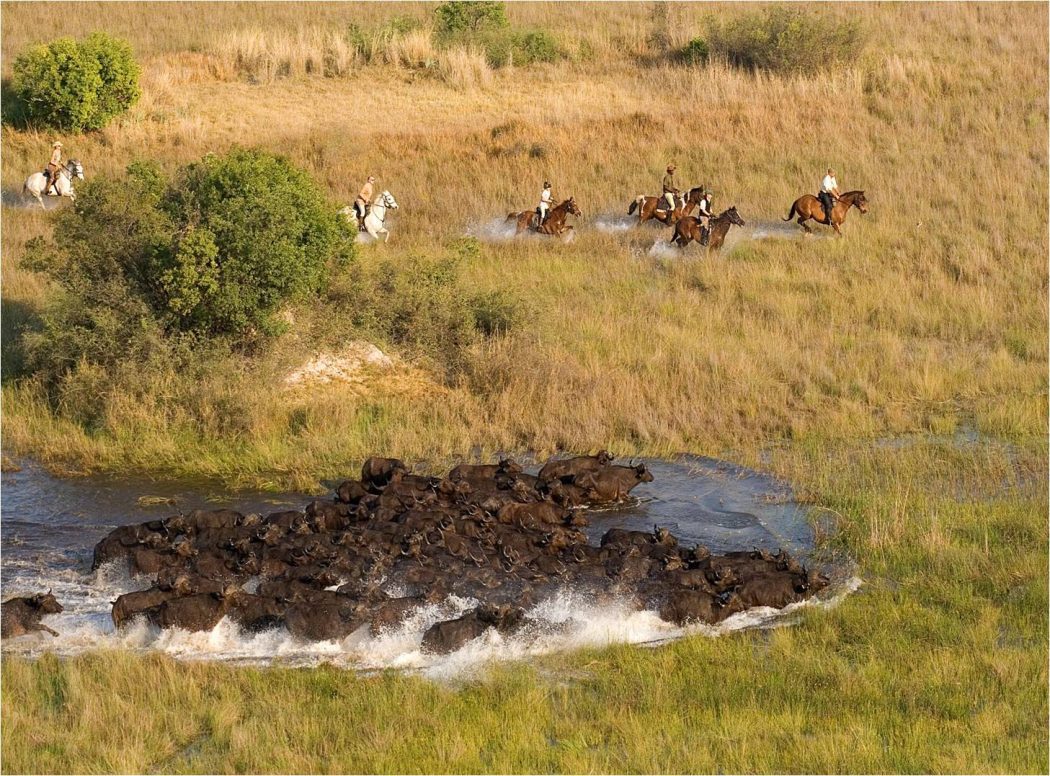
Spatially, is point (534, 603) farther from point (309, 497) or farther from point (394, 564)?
point (309, 497)

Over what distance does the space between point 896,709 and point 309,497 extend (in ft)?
23.5

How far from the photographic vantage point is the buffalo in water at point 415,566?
1005 centimetres

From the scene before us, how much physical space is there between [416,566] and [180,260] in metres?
7.22

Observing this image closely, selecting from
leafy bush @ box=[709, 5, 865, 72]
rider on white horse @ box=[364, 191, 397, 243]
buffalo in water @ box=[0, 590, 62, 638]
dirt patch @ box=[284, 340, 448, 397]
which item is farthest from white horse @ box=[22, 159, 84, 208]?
buffalo in water @ box=[0, 590, 62, 638]

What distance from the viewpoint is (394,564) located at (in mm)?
11062

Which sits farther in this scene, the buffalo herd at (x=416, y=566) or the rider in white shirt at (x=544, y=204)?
the rider in white shirt at (x=544, y=204)

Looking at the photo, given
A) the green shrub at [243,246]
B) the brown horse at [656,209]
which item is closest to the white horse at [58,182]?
the green shrub at [243,246]

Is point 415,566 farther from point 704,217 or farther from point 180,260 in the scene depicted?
point 704,217

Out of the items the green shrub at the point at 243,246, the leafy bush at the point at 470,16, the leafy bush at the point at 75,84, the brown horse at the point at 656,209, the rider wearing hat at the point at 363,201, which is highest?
the leafy bush at the point at 470,16

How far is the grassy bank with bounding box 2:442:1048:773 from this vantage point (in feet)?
26.8

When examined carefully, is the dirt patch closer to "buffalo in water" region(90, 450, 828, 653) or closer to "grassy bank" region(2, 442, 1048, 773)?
"buffalo in water" region(90, 450, 828, 653)

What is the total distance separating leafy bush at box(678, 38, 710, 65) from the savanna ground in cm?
74

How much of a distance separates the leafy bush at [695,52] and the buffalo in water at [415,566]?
27.3m

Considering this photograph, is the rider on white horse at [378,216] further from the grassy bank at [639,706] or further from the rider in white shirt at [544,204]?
the grassy bank at [639,706]
